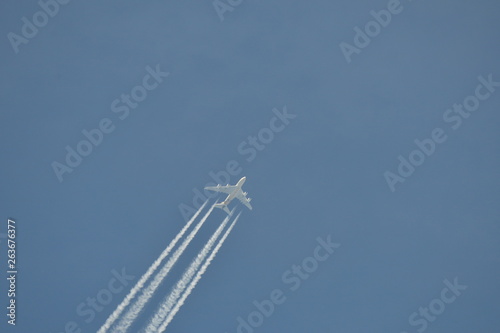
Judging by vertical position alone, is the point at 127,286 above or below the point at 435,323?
above

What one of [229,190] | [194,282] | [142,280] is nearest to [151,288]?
[142,280]

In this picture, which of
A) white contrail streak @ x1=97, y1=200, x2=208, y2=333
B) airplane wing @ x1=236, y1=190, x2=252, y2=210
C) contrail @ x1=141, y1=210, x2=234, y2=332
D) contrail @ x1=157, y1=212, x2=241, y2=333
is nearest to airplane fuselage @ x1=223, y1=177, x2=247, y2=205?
airplane wing @ x1=236, y1=190, x2=252, y2=210

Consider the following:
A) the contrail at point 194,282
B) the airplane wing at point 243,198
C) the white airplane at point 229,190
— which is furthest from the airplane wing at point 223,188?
the contrail at point 194,282

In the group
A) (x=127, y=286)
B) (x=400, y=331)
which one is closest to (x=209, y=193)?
(x=127, y=286)

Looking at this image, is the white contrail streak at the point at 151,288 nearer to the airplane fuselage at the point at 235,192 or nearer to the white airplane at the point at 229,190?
the white airplane at the point at 229,190

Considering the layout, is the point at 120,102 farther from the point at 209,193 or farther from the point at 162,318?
the point at 162,318

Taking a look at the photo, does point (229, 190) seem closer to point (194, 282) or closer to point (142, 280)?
point (194, 282)

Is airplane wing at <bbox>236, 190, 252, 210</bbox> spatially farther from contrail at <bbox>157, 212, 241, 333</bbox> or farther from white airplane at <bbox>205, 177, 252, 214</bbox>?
contrail at <bbox>157, 212, 241, 333</bbox>

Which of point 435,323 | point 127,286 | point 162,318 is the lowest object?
point 435,323
